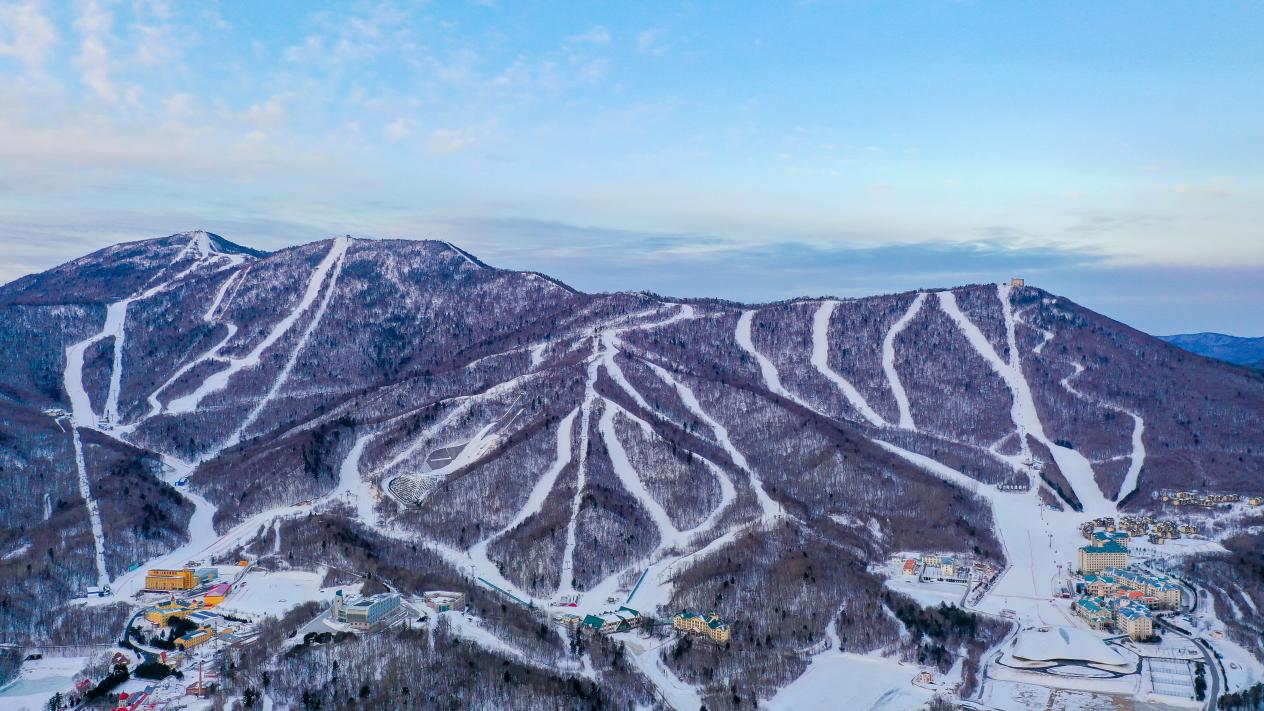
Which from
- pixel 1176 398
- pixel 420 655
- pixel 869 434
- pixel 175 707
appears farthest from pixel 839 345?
pixel 175 707

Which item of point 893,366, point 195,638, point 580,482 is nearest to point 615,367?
point 580,482

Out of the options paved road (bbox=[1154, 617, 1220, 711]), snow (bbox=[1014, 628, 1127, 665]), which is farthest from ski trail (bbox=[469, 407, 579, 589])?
paved road (bbox=[1154, 617, 1220, 711])

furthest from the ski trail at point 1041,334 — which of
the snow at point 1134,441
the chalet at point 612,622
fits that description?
the chalet at point 612,622

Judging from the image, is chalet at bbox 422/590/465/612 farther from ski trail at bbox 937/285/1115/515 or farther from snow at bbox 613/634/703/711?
ski trail at bbox 937/285/1115/515

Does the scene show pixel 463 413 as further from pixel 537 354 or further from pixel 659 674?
pixel 659 674

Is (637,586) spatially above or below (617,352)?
below

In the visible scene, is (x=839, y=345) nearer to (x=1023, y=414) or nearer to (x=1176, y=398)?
(x=1023, y=414)
